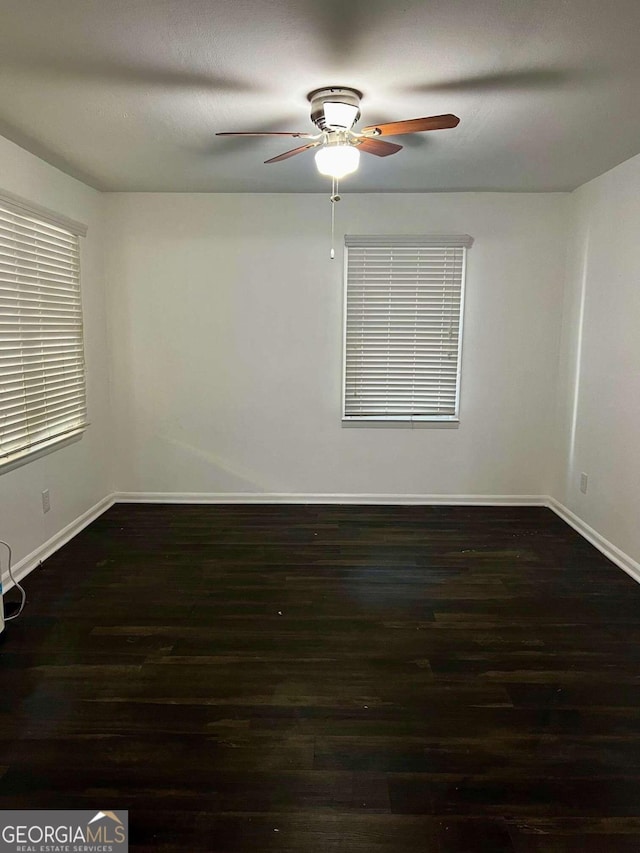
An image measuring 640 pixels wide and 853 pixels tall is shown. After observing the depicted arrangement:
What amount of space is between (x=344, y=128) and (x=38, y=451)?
100 inches

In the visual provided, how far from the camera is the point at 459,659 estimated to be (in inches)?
95.8

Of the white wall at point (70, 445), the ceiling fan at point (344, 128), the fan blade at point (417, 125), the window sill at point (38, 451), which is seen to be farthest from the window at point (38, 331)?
the fan blade at point (417, 125)

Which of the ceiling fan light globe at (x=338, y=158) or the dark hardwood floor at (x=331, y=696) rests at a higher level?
the ceiling fan light globe at (x=338, y=158)

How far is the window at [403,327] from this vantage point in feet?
13.9

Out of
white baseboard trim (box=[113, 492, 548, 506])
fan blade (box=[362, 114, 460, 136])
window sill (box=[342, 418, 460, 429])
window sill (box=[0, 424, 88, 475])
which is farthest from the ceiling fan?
white baseboard trim (box=[113, 492, 548, 506])

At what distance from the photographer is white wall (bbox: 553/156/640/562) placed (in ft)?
10.9

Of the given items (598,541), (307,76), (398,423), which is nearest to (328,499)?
(398,423)

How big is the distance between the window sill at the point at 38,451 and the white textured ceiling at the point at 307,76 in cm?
174

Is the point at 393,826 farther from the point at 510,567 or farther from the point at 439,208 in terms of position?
the point at 439,208

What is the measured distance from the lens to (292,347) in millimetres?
4383

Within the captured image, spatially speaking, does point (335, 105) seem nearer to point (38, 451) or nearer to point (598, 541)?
point (38, 451)

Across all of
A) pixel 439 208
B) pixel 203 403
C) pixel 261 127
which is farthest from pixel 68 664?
pixel 439 208

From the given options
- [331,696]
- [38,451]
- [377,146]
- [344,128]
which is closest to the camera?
[331,696]

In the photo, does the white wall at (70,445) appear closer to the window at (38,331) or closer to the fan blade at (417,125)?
the window at (38,331)
